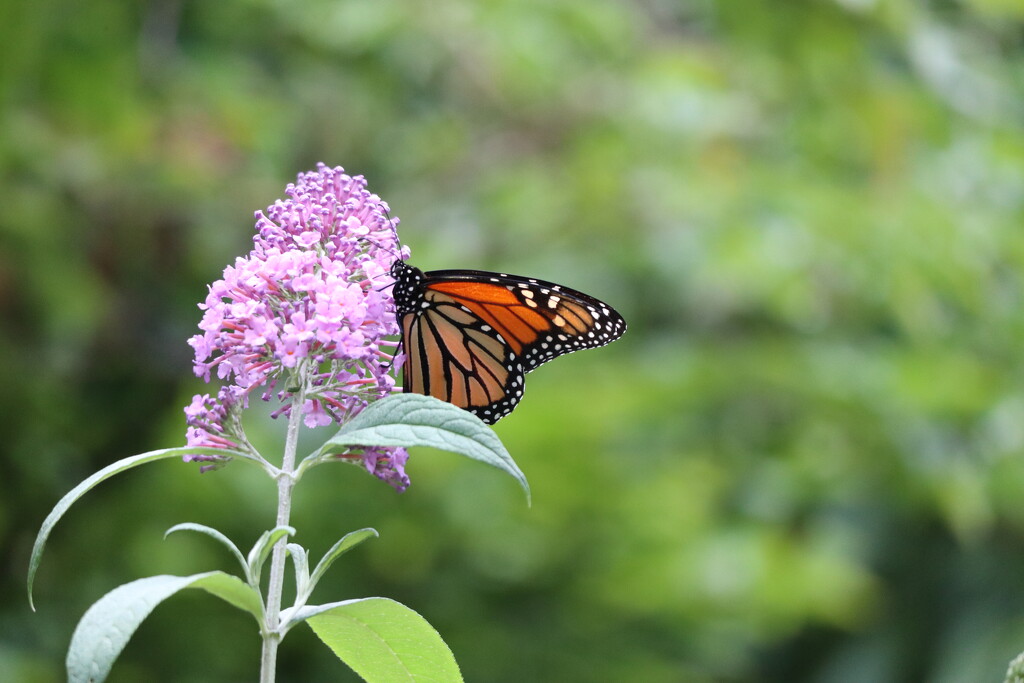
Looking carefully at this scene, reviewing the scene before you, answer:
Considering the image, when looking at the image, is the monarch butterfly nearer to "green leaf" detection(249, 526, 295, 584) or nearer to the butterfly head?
the butterfly head

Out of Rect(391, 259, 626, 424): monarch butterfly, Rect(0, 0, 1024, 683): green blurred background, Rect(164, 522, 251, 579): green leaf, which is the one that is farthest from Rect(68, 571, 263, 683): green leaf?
Rect(0, 0, 1024, 683): green blurred background

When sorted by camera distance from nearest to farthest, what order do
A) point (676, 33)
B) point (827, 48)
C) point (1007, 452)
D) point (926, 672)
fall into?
point (827, 48), point (1007, 452), point (926, 672), point (676, 33)

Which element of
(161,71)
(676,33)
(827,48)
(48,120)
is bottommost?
(827,48)

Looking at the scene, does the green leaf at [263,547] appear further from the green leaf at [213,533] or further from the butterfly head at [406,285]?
the butterfly head at [406,285]

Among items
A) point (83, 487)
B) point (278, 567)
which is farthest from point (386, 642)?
point (83, 487)

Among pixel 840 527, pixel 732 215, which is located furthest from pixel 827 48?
pixel 840 527

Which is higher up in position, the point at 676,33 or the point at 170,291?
the point at 676,33

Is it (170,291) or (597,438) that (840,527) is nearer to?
(597,438)
